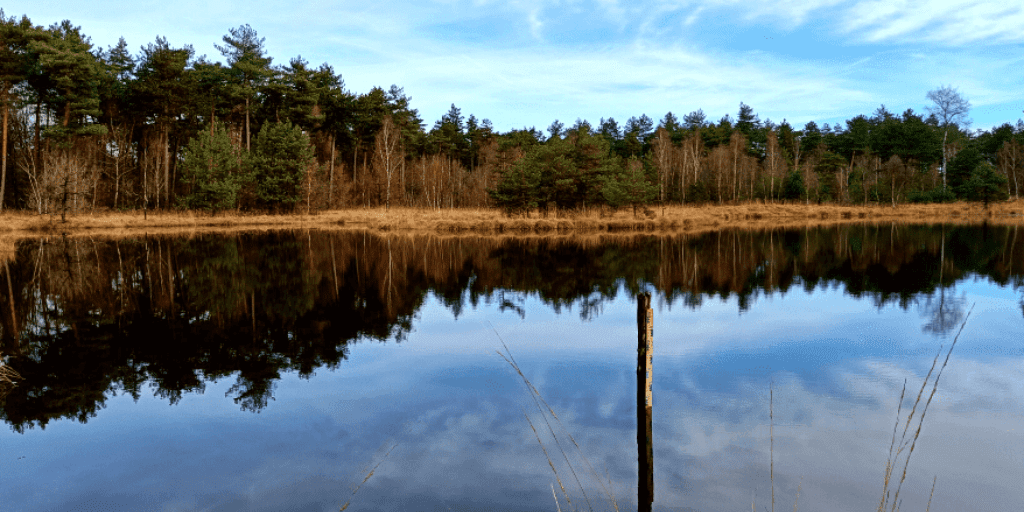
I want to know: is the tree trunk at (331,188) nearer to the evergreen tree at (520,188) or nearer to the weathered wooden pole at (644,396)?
the evergreen tree at (520,188)

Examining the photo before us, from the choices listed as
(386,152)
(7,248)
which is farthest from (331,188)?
(7,248)

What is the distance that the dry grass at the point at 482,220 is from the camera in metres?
41.5

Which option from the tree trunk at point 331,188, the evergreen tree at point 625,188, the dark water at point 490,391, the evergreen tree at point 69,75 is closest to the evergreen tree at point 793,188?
the evergreen tree at point 625,188

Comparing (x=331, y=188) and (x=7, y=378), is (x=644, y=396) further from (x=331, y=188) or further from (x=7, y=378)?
(x=331, y=188)

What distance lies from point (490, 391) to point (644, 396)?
414 cm

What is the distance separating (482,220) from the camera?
43.8 metres

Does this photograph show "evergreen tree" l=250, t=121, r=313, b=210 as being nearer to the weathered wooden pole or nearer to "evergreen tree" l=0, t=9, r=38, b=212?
"evergreen tree" l=0, t=9, r=38, b=212

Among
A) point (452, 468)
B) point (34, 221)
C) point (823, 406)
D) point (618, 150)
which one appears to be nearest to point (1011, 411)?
point (823, 406)

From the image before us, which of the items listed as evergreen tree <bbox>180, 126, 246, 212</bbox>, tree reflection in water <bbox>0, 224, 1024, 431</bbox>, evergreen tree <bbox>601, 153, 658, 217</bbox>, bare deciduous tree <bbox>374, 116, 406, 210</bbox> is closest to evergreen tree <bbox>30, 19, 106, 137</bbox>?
evergreen tree <bbox>180, 126, 246, 212</bbox>

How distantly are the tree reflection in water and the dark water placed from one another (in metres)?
0.11

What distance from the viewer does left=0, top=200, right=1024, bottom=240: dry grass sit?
4153 cm

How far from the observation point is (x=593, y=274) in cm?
2078

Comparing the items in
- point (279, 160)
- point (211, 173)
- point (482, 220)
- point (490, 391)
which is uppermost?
point (279, 160)

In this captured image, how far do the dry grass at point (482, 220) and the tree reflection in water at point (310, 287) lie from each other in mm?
7507
